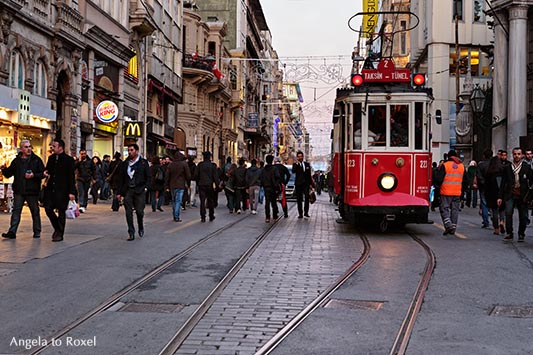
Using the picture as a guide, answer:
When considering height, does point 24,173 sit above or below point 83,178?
above

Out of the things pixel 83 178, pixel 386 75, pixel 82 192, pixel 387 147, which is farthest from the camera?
pixel 83 178

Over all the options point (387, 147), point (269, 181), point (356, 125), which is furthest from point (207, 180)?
point (387, 147)

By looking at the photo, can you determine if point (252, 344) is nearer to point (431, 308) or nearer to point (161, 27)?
point (431, 308)

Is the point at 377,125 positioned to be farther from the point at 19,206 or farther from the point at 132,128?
the point at 132,128

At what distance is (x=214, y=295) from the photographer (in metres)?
7.66

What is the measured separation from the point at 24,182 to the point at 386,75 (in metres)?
7.45

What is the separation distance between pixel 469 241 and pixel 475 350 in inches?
319

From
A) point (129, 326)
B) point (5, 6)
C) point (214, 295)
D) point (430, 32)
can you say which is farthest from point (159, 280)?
point (430, 32)

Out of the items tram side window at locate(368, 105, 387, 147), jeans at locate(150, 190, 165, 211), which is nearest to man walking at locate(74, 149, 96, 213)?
jeans at locate(150, 190, 165, 211)

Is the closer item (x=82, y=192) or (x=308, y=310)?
(x=308, y=310)

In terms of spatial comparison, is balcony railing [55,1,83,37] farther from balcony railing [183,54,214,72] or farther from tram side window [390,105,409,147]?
balcony railing [183,54,214,72]

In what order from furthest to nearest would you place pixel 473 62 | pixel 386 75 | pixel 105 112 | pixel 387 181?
pixel 473 62, pixel 105 112, pixel 386 75, pixel 387 181

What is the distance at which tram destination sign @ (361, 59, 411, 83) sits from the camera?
569 inches

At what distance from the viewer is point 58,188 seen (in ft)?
40.3
